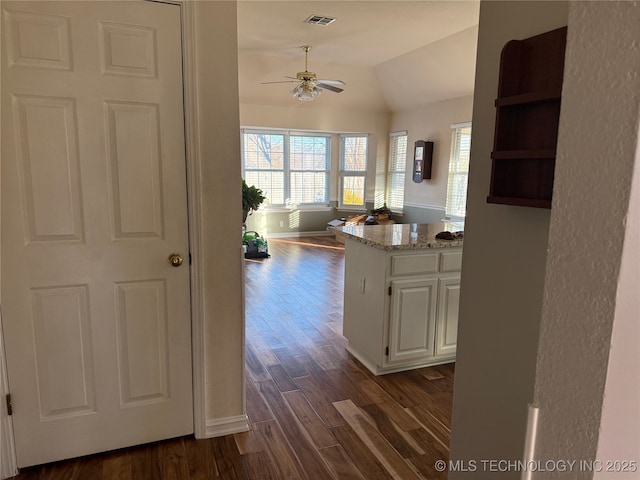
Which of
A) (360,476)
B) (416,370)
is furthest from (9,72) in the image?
(416,370)

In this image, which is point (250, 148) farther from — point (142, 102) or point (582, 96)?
point (582, 96)

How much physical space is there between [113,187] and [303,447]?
1559 millimetres

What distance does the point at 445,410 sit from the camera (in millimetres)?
2549

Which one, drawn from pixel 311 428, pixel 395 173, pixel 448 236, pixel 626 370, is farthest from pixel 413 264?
pixel 395 173

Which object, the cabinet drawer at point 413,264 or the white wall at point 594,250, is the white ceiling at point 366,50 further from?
the white wall at point 594,250

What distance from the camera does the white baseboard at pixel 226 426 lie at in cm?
225

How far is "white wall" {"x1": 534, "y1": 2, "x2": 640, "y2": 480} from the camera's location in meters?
0.43

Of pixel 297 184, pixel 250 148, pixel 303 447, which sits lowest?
pixel 303 447

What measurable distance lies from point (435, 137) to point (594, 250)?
25.0 ft

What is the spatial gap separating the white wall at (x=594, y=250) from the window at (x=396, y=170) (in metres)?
8.31

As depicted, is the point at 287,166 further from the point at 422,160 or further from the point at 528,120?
the point at 528,120

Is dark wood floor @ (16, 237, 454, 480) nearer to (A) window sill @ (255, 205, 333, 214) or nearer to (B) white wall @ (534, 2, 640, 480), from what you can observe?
(B) white wall @ (534, 2, 640, 480)

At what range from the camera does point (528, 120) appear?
112cm

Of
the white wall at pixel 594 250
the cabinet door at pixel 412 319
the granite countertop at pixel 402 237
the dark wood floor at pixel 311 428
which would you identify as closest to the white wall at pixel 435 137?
the granite countertop at pixel 402 237
